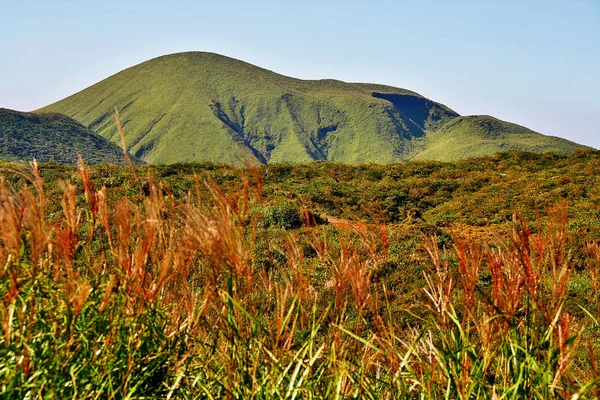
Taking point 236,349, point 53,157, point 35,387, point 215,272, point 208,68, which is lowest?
point 53,157

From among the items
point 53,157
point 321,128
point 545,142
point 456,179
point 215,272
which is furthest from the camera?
point 321,128

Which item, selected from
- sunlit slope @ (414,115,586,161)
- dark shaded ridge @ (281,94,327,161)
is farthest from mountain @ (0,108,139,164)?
dark shaded ridge @ (281,94,327,161)

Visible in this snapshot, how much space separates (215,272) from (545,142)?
461ft

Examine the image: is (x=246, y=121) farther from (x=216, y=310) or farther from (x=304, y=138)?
(x=216, y=310)

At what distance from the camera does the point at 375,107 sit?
628ft

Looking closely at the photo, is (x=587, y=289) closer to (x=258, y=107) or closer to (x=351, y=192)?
(x=351, y=192)

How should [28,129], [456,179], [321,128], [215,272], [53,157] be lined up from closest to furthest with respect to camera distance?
1. [215,272]
2. [456,179]
3. [53,157]
4. [28,129]
5. [321,128]

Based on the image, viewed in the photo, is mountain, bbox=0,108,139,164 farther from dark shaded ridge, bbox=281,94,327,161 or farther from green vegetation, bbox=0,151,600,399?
dark shaded ridge, bbox=281,94,327,161

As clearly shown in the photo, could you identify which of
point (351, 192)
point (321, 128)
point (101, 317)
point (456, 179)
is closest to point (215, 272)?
point (101, 317)

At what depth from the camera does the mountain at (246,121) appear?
500 ft

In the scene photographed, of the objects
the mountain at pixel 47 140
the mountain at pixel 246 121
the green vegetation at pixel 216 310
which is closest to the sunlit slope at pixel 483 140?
the mountain at pixel 246 121

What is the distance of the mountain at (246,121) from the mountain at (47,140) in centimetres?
6616

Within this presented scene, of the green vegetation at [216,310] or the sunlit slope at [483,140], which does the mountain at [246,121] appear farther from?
the green vegetation at [216,310]

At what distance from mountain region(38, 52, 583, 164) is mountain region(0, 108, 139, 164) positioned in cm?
6616
